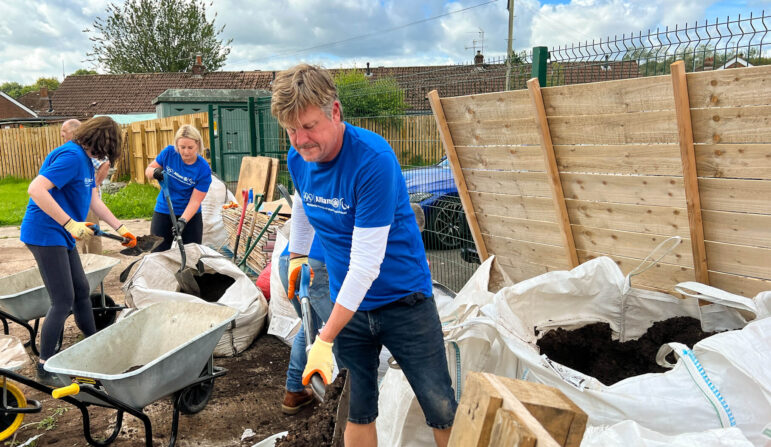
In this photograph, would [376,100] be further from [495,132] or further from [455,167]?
[495,132]

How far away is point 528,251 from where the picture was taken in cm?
345

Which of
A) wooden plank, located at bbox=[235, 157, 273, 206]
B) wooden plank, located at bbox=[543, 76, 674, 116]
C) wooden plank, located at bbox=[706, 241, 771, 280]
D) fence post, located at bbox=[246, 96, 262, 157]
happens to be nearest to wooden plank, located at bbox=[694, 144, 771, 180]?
wooden plank, located at bbox=[543, 76, 674, 116]

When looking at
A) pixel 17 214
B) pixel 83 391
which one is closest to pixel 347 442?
pixel 83 391

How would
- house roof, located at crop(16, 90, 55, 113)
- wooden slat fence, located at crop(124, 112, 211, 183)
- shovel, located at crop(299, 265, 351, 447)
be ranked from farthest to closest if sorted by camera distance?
house roof, located at crop(16, 90, 55, 113) → wooden slat fence, located at crop(124, 112, 211, 183) → shovel, located at crop(299, 265, 351, 447)

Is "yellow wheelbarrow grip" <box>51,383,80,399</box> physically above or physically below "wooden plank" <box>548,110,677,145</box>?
below

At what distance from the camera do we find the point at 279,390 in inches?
141

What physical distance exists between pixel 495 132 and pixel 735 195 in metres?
1.26

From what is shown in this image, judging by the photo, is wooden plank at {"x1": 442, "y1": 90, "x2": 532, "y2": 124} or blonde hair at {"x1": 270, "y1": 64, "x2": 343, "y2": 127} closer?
blonde hair at {"x1": 270, "y1": 64, "x2": 343, "y2": 127}

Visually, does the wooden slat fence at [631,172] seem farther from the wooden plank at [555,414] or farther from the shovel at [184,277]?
the shovel at [184,277]

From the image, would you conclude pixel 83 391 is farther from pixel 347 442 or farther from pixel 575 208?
pixel 575 208

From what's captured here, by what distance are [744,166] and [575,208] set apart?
0.88m

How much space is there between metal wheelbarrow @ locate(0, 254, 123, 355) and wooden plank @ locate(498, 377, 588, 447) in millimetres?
3583

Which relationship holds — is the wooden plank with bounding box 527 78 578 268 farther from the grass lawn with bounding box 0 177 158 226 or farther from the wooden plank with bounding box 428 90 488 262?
the grass lawn with bounding box 0 177 158 226

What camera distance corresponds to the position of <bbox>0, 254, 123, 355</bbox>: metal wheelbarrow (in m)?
3.63
